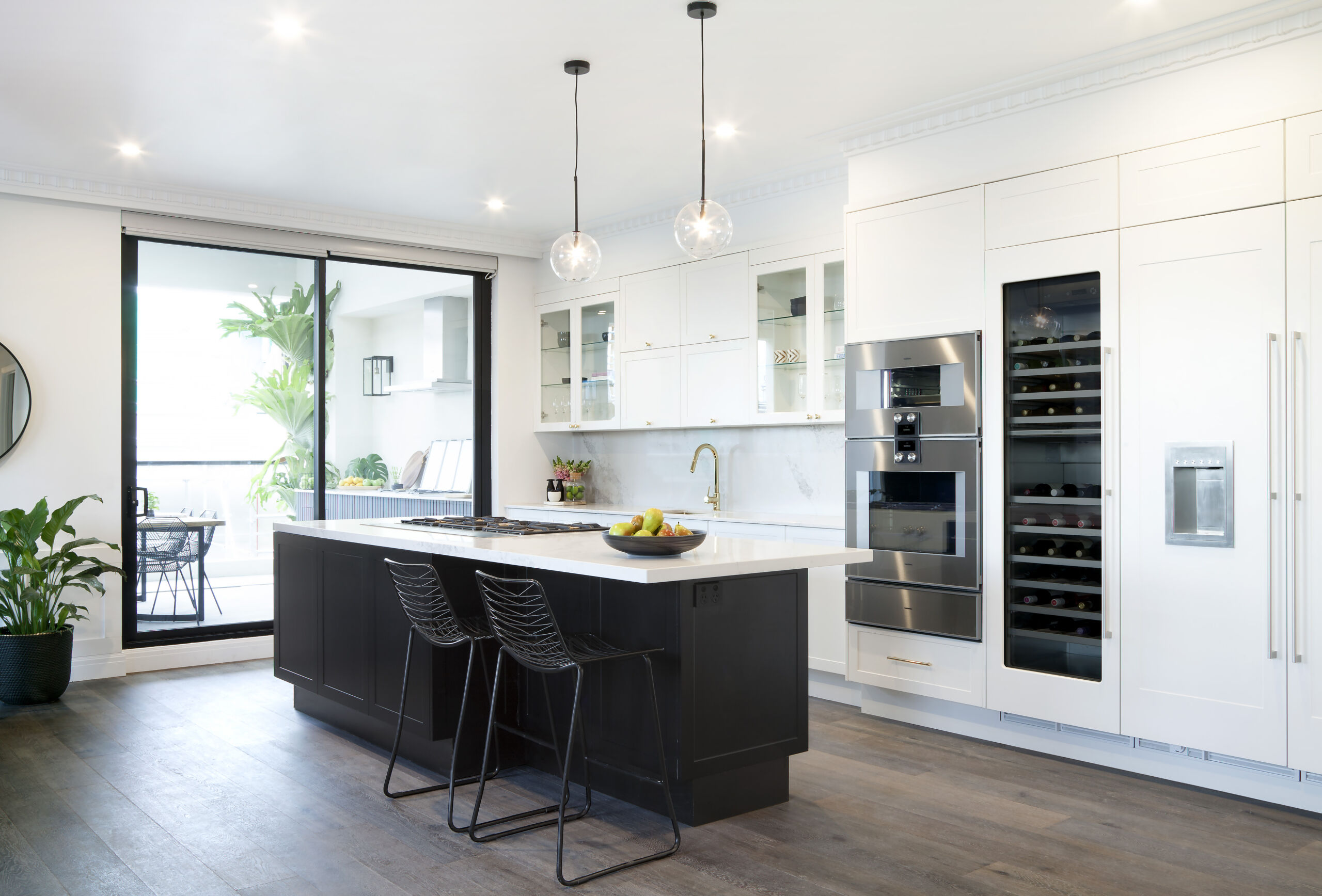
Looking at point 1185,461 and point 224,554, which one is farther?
point 224,554

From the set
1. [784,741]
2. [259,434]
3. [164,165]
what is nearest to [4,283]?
[164,165]

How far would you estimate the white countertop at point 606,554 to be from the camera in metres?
2.79

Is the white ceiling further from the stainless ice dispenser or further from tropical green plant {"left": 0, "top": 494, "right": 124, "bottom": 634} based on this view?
tropical green plant {"left": 0, "top": 494, "right": 124, "bottom": 634}

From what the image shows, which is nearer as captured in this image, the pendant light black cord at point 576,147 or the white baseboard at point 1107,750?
the white baseboard at point 1107,750

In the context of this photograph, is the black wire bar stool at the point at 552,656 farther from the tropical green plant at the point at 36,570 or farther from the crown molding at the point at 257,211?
the crown molding at the point at 257,211

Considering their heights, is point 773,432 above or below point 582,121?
below

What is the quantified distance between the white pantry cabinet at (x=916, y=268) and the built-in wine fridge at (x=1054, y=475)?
9.0 inches

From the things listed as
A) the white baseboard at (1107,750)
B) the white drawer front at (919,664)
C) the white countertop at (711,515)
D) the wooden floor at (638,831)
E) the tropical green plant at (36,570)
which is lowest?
the wooden floor at (638,831)

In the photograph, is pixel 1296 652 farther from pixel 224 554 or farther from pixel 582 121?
pixel 224 554

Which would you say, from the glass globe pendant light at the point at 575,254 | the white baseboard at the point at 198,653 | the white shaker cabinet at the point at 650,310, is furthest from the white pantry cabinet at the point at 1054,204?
the white baseboard at the point at 198,653

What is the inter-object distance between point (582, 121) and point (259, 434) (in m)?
3.10

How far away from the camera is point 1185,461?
346 centimetres

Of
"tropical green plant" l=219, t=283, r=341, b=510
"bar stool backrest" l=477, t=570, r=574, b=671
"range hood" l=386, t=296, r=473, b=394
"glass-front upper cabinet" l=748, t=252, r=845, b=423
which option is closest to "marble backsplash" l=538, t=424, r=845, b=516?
"glass-front upper cabinet" l=748, t=252, r=845, b=423

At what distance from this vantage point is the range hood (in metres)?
6.84
